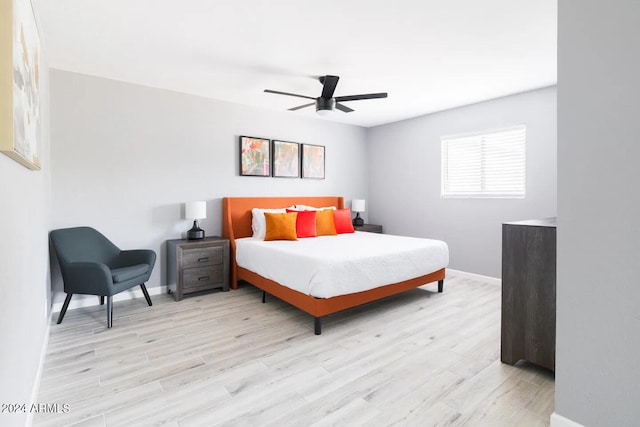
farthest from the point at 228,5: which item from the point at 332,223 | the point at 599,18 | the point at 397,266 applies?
the point at 332,223

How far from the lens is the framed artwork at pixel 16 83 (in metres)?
1.12

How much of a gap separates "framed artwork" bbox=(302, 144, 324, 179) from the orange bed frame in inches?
16.6

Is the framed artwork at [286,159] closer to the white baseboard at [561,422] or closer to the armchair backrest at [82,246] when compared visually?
the armchair backrest at [82,246]

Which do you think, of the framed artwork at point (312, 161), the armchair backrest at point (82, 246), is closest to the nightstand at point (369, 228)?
the framed artwork at point (312, 161)

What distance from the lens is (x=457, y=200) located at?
16.1 feet

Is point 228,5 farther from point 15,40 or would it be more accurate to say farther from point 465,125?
point 465,125

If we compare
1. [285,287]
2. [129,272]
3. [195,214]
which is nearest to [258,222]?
[195,214]

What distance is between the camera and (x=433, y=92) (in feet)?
13.6

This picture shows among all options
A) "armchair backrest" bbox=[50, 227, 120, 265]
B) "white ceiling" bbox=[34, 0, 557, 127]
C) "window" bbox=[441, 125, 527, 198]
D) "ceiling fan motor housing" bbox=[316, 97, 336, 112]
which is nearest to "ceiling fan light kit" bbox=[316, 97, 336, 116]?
"ceiling fan motor housing" bbox=[316, 97, 336, 112]

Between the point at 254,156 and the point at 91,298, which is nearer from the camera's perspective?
the point at 91,298

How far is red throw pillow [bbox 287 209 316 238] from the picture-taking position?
4.42m

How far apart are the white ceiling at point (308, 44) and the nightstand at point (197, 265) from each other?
1.97 m

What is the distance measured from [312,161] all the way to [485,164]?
2.68m

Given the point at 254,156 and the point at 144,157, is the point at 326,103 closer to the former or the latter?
the point at 254,156
